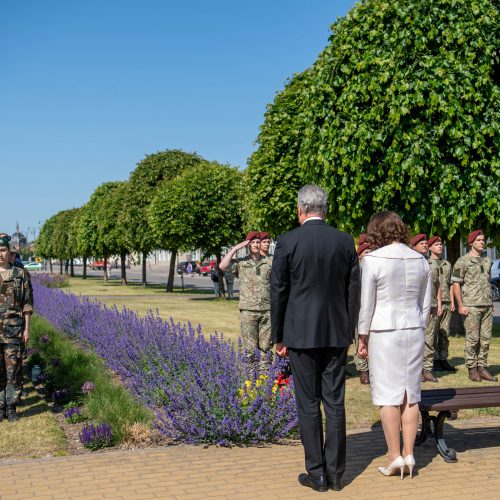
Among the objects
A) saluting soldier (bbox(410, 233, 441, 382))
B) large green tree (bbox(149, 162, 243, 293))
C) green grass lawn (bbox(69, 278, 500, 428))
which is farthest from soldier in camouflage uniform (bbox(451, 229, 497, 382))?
large green tree (bbox(149, 162, 243, 293))

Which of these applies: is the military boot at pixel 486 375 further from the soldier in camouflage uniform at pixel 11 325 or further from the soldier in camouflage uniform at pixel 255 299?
the soldier in camouflage uniform at pixel 11 325

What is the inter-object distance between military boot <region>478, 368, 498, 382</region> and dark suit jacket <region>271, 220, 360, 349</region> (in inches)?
205

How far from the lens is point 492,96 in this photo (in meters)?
13.5

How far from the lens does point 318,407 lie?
5.22 meters

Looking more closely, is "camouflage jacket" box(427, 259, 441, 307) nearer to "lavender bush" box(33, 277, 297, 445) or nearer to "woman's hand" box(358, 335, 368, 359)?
"lavender bush" box(33, 277, 297, 445)

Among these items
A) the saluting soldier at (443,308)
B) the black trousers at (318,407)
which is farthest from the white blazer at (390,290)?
the saluting soldier at (443,308)

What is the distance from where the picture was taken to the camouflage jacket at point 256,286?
862cm

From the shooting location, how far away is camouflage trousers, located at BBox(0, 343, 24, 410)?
7785mm

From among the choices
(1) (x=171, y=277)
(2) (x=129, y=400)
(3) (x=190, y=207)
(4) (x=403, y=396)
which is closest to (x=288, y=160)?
(3) (x=190, y=207)

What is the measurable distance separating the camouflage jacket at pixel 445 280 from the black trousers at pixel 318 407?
229 inches

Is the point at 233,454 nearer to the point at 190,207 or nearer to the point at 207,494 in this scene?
the point at 207,494

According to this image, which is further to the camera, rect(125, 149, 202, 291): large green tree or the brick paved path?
rect(125, 149, 202, 291): large green tree

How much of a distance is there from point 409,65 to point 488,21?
165 centimetres

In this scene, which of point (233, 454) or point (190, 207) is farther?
point (190, 207)
